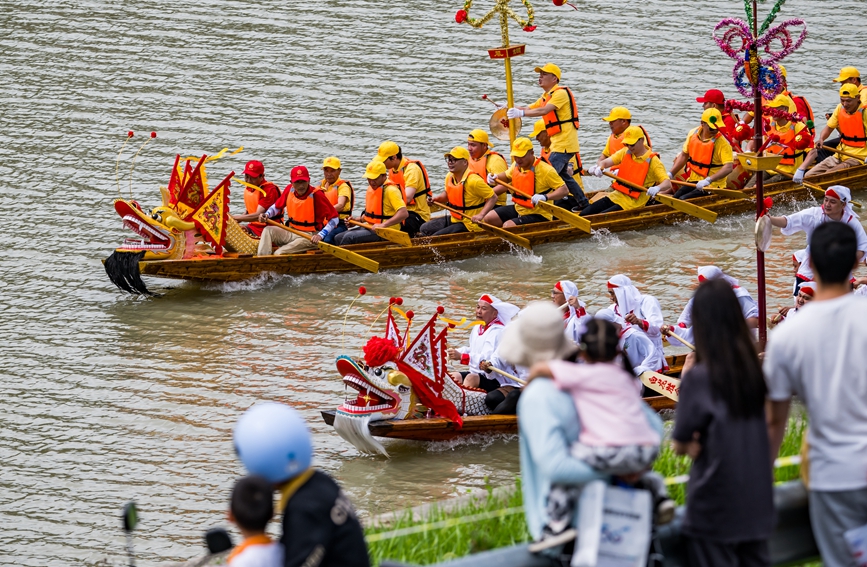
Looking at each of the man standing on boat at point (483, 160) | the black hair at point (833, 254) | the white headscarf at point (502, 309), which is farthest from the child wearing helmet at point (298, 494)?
the man standing on boat at point (483, 160)

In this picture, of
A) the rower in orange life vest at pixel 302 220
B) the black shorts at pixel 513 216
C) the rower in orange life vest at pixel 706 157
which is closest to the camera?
the rower in orange life vest at pixel 302 220

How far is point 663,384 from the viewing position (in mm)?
10445

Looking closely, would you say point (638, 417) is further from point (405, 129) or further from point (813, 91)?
point (813, 91)

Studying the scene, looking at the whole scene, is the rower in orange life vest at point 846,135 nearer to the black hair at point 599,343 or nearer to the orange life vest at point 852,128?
the orange life vest at point 852,128

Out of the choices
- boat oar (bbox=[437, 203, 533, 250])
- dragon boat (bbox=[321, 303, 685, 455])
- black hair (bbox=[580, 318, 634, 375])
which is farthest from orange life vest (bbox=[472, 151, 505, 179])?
black hair (bbox=[580, 318, 634, 375])

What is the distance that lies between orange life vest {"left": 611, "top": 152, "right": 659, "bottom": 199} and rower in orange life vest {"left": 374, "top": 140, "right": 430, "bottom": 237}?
8.57 feet

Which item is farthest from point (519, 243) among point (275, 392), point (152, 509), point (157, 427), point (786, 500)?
point (786, 500)

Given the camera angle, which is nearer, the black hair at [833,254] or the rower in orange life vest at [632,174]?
the black hair at [833,254]

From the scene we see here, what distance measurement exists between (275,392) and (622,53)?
14013mm

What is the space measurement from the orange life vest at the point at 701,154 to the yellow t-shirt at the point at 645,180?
23.1 inches

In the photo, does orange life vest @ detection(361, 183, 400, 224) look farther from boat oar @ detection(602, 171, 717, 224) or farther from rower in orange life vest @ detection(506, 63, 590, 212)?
boat oar @ detection(602, 171, 717, 224)

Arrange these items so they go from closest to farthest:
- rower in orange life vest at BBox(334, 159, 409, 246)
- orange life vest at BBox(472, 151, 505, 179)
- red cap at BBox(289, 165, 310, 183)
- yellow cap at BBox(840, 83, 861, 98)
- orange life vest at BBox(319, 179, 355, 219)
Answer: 1. red cap at BBox(289, 165, 310, 183)
2. rower in orange life vest at BBox(334, 159, 409, 246)
3. orange life vest at BBox(319, 179, 355, 219)
4. orange life vest at BBox(472, 151, 505, 179)
5. yellow cap at BBox(840, 83, 861, 98)

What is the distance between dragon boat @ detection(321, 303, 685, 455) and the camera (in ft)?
32.7

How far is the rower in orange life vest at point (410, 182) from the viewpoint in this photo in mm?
15750
